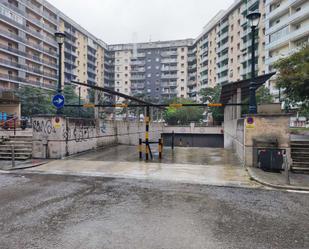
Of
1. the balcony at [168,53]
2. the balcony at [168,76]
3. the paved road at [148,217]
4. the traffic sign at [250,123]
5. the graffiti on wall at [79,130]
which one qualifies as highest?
the balcony at [168,53]

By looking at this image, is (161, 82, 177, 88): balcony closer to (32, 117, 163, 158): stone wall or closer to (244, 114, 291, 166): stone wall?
(32, 117, 163, 158): stone wall

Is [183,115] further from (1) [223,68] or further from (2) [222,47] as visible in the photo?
(2) [222,47]

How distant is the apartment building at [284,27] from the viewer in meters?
38.2

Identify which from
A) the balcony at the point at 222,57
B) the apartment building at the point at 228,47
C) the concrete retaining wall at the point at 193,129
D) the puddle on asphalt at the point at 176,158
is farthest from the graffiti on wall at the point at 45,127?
the balcony at the point at 222,57

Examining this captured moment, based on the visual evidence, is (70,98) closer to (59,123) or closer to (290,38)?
(59,123)

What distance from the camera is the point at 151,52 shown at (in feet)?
306

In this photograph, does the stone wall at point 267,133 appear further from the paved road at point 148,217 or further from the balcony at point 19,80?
the balcony at point 19,80

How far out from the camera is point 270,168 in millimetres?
8852

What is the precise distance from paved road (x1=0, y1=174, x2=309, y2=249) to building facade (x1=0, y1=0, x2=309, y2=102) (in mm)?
35992

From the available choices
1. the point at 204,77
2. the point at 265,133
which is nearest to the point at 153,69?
the point at 204,77

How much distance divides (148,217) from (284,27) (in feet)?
160

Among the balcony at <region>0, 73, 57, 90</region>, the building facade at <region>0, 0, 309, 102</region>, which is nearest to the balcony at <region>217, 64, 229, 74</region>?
the building facade at <region>0, 0, 309, 102</region>

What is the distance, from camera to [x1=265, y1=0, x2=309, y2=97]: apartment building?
38.2 metres

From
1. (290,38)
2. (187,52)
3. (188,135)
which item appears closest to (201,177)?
(188,135)
